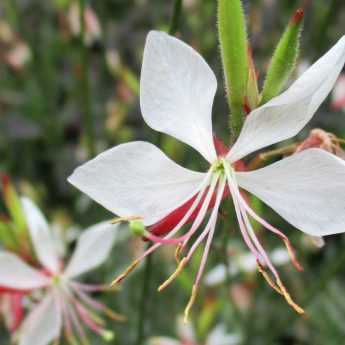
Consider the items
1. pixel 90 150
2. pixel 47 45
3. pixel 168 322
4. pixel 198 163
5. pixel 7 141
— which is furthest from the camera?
pixel 47 45

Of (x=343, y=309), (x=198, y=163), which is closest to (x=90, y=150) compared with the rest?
(x=198, y=163)

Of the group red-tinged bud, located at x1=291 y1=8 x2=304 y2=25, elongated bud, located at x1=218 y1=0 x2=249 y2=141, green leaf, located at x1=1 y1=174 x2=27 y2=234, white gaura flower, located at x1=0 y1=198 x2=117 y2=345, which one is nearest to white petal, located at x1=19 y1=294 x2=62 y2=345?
white gaura flower, located at x1=0 y1=198 x2=117 y2=345

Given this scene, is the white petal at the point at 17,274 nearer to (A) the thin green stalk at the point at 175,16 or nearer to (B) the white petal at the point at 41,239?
(B) the white petal at the point at 41,239

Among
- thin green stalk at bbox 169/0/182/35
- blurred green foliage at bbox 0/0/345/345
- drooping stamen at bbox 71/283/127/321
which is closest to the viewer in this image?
thin green stalk at bbox 169/0/182/35

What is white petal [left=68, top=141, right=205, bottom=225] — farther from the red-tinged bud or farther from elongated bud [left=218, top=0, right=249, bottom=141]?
the red-tinged bud

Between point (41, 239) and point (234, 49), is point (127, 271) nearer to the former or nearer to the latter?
point (234, 49)

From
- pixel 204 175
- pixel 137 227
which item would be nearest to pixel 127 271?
pixel 137 227

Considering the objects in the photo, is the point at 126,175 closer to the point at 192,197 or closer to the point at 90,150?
the point at 192,197
